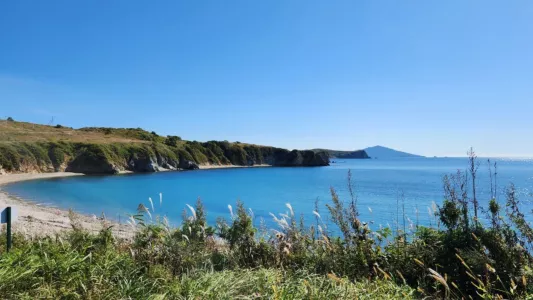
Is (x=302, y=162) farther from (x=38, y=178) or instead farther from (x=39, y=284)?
(x=39, y=284)

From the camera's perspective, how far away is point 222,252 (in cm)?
638

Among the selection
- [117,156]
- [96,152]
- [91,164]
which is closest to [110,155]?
[117,156]

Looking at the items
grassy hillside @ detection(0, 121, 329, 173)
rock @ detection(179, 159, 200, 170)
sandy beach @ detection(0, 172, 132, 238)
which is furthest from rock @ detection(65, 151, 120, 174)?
sandy beach @ detection(0, 172, 132, 238)

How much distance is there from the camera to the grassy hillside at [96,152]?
7225cm

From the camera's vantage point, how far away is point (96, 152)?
84562 millimetres

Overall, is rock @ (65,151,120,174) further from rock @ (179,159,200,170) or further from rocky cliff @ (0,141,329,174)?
rock @ (179,159,200,170)

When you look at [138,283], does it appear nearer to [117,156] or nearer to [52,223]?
[52,223]

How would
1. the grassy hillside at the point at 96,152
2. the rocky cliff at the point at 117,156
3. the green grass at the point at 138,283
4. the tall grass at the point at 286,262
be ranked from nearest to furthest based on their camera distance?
the green grass at the point at 138,283
the tall grass at the point at 286,262
the rocky cliff at the point at 117,156
the grassy hillside at the point at 96,152

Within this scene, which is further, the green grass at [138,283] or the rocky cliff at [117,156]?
the rocky cliff at [117,156]

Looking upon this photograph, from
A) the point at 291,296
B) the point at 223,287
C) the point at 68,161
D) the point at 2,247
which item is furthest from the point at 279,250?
the point at 68,161

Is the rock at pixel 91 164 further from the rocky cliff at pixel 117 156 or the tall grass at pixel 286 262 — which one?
the tall grass at pixel 286 262

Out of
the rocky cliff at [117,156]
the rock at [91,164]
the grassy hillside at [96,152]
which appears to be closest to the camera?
the rocky cliff at [117,156]

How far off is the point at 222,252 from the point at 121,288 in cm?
235

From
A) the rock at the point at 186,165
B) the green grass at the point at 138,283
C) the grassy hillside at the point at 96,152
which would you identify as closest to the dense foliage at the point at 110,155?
the grassy hillside at the point at 96,152
